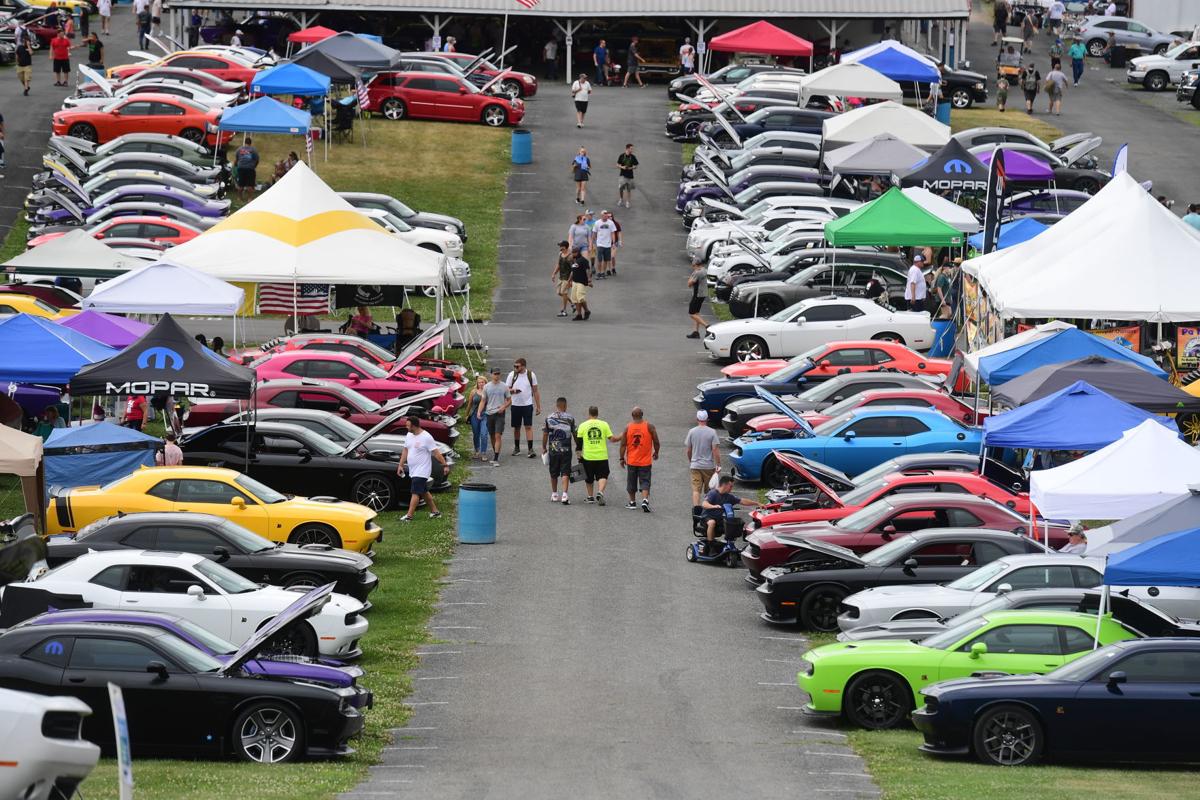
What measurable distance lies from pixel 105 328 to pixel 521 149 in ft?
79.4

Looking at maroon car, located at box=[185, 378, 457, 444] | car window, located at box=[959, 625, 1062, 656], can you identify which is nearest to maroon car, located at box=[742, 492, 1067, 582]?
car window, located at box=[959, 625, 1062, 656]

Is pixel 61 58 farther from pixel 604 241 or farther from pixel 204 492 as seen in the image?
pixel 204 492

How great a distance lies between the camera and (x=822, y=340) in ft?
108

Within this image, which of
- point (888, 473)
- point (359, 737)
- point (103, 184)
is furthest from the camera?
point (103, 184)

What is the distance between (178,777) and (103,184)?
3075 centimetres

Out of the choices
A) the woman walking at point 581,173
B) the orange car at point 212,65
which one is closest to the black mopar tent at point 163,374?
the woman walking at point 581,173

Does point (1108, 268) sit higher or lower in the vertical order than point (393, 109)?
higher

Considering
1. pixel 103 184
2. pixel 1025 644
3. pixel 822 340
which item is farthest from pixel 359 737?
pixel 103 184

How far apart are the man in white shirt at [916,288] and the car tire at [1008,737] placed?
2003cm

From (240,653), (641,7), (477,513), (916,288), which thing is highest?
(641,7)

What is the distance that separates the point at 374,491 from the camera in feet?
84.4

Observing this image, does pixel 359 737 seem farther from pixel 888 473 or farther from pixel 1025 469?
pixel 1025 469

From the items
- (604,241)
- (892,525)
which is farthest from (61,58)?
(892,525)

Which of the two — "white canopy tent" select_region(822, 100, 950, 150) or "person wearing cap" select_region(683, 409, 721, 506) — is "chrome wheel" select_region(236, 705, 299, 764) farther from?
"white canopy tent" select_region(822, 100, 950, 150)
